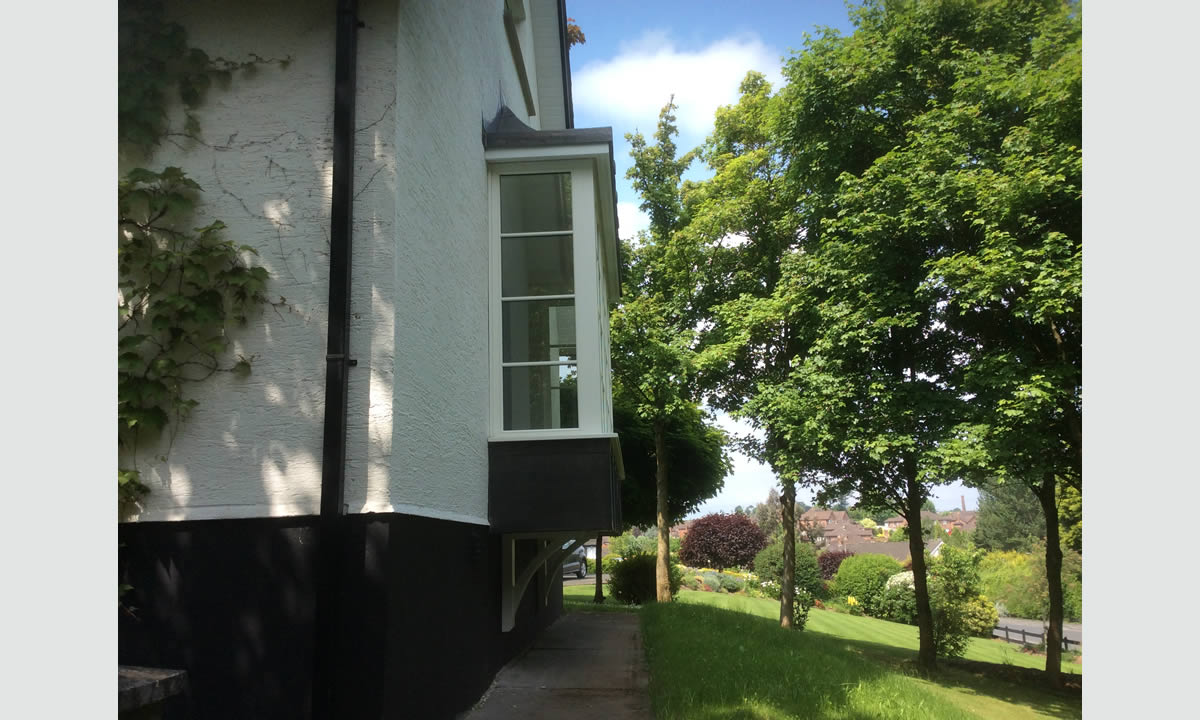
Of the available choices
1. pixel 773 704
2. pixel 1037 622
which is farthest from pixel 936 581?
pixel 1037 622

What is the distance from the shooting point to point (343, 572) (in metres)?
3.33

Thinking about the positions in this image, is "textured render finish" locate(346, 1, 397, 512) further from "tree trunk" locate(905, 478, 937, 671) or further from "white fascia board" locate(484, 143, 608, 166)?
"tree trunk" locate(905, 478, 937, 671)

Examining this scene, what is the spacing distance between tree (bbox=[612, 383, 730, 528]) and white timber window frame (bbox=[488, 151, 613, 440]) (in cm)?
1119

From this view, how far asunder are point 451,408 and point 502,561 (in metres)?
2.19

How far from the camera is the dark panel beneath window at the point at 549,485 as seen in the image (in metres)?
5.11

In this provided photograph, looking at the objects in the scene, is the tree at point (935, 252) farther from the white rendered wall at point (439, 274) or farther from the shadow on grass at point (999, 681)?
the white rendered wall at point (439, 274)

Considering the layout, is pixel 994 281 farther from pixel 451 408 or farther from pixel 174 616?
pixel 174 616

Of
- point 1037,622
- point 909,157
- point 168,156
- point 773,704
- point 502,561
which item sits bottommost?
point 1037,622

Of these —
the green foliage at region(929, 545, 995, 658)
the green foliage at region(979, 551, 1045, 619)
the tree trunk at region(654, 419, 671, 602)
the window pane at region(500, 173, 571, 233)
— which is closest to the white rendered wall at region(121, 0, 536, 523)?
the window pane at region(500, 173, 571, 233)

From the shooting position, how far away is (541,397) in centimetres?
545

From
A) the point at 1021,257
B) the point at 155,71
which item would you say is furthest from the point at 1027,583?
the point at 155,71

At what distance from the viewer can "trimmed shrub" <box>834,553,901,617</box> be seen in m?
25.2

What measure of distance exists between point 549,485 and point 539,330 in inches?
48.9

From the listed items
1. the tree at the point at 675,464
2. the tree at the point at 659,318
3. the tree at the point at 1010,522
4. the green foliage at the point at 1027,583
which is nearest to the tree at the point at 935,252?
the tree at the point at 659,318
